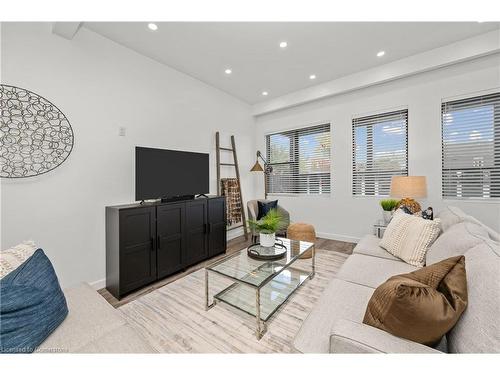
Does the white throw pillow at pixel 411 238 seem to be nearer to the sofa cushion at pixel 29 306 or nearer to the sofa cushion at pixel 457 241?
the sofa cushion at pixel 457 241

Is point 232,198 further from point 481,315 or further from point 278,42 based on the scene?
point 481,315

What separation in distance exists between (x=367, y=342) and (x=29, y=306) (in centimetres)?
149

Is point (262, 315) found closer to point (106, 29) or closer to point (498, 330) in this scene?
point (498, 330)

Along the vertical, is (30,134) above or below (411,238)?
above

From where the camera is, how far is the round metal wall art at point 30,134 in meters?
1.79

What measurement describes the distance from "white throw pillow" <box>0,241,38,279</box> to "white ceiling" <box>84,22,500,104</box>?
2367mm

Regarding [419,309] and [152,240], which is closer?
[419,309]

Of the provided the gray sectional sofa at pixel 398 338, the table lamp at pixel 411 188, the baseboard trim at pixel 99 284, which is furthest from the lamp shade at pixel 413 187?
the baseboard trim at pixel 99 284

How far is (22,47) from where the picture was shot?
74.4 inches

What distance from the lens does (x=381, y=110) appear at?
11.2 feet

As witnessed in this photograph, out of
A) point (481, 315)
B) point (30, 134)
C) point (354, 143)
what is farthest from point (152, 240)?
point (354, 143)

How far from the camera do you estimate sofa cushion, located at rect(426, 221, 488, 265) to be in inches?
51.1

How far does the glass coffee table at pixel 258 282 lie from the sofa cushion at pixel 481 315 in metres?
1.06
